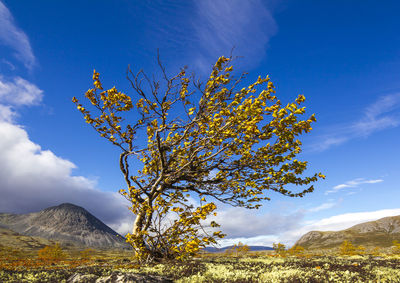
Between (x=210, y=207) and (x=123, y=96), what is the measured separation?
6.12 metres

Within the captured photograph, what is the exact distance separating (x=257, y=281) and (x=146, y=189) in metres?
6.79

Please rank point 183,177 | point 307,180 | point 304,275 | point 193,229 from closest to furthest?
point 304,275 → point 193,229 → point 307,180 → point 183,177

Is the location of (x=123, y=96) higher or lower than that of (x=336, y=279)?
higher

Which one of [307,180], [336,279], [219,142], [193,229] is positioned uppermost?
[219,142]

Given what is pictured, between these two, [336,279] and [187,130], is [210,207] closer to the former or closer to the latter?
[187,130]

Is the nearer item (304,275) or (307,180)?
(304,275)

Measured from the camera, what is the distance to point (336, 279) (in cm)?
819

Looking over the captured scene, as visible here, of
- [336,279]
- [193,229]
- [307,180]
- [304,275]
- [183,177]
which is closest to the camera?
[336,279]

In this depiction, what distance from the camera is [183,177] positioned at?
13344mm

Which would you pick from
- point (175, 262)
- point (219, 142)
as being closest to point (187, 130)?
point (219, 142)

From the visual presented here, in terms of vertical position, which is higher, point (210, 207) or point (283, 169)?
point (283, 169)

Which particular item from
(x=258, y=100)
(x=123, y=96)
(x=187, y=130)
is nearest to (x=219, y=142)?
(x=187, y=130)

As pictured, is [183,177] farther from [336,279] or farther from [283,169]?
[336,279]

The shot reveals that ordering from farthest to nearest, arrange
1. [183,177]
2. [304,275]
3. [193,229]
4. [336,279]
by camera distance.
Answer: [183,177]
[193,229]
[304,275]
[336,279]
